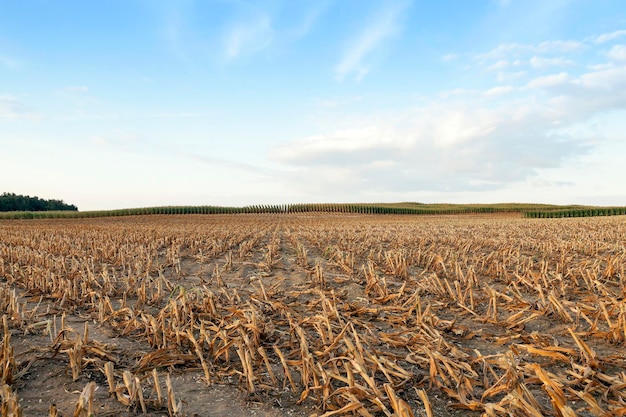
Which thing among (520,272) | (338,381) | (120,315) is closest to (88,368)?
(120,315)

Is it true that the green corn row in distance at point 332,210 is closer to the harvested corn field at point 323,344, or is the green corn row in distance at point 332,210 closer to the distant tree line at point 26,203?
the distant tree line at point 26,203

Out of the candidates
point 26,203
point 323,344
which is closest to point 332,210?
point 26,203

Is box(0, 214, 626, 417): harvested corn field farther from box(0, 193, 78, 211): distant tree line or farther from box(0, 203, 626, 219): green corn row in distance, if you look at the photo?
box(0, 193, 78, 211): distant tree line

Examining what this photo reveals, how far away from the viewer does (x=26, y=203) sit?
290 ft

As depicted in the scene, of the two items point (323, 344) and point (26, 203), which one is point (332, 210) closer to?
point (26, 203)

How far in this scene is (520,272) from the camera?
7539 mm

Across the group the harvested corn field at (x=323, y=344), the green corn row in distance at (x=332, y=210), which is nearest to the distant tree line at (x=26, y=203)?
the green corn row in distance at (x=332, y=210)

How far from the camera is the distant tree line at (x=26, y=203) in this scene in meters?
84.6

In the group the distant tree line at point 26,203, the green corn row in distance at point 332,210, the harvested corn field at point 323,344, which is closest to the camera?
the harvested corn field at point 323,344

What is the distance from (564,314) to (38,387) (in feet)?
17.6

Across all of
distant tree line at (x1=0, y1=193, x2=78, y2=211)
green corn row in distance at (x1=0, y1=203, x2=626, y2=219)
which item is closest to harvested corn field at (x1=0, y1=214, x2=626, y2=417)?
green corn row in distance at (x1=0, y1=203, x2=626, y2=219)

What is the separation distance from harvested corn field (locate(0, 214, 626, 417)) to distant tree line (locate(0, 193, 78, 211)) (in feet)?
301

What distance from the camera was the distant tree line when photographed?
3329 inches

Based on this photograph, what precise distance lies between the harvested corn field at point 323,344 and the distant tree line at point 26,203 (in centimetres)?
9166
